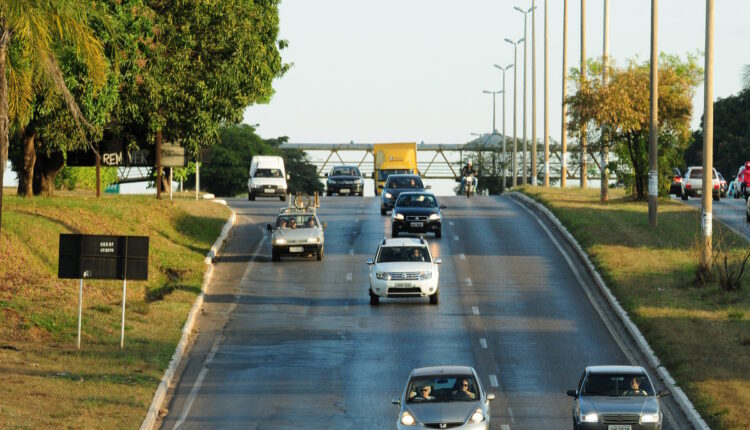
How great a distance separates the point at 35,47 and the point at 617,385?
1550cm

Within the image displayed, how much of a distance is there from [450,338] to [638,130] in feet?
108

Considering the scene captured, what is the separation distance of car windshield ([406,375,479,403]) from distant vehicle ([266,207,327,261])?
84.3 feet

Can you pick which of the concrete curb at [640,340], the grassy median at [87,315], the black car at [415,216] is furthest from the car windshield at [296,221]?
the concrete curb at [640,340]

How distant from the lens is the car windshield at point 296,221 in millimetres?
50312

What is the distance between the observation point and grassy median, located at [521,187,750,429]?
95.3ft

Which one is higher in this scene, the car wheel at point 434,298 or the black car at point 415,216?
the black car at point 415,216

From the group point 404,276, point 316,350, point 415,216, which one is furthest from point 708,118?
point 415,216

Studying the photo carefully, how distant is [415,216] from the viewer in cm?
5497

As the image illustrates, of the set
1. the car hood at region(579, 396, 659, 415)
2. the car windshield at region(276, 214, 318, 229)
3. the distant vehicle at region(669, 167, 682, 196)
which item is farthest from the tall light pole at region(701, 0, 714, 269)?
the distant vehicle at region(669, 167, 682, 196)

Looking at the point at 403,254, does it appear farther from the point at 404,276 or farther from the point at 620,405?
the point at 620,405

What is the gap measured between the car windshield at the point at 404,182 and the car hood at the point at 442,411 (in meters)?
42.3

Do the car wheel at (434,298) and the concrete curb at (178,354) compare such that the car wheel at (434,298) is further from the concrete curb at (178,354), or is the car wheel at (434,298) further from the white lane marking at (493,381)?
the white lane marking at (493,381)

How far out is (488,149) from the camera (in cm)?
13900

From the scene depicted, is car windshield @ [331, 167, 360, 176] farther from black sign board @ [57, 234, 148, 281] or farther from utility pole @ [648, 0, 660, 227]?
black sign board @ [57, 234, 148, 281]
